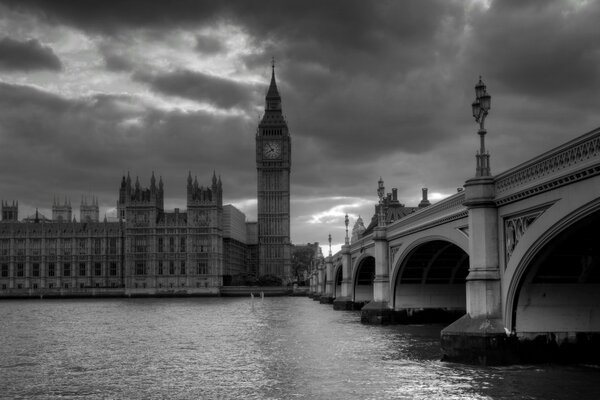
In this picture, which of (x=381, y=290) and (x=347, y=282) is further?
(x=347, y=282)

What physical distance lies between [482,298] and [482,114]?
6.07m

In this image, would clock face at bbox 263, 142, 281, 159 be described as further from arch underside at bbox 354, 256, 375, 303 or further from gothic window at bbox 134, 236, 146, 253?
arch underside at bbox 354, 256, 375, 303

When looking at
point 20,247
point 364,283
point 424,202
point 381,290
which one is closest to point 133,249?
point 20,247

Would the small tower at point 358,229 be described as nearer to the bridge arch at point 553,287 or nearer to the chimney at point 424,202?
the chimney at point 424,202

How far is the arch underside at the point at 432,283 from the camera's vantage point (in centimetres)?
4369

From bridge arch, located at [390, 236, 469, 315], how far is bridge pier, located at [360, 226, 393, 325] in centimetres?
67

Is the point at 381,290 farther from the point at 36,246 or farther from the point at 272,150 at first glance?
the point at 272,150

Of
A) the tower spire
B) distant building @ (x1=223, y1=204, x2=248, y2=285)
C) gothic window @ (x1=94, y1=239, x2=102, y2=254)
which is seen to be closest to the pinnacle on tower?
the tower spire

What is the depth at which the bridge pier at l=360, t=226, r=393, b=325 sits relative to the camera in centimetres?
4581

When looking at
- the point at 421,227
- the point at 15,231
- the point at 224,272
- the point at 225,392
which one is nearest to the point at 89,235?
the point at 15,231

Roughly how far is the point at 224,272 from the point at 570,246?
13510 centimetres

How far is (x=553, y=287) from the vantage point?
23.5m

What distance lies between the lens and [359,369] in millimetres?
26156

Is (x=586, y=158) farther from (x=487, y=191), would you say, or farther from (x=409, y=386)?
(x=409, y=386)
